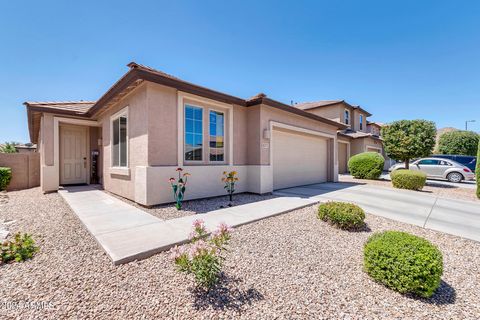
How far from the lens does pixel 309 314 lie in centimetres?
212

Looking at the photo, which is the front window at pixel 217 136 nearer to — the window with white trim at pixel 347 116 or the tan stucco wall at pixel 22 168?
the tan stucco wall at pixel 22 168

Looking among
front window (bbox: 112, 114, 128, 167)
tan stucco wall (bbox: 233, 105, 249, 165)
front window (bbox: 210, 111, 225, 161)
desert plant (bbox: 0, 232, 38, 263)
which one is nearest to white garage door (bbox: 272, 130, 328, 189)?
tan stucco wall (bbox: 233, 105, 249, 165)

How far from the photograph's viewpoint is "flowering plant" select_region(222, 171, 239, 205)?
704 centimetres

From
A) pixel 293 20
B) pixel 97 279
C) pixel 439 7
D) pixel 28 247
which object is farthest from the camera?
pixel 293 20

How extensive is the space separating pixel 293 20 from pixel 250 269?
34.1 ft

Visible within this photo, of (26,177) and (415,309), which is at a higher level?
(26,177)

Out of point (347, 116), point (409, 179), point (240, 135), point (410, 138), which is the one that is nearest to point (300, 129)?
point (240, 135)

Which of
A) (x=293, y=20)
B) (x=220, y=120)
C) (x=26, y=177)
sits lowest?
(x=26, y=177)

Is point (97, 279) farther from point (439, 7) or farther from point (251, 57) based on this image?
point (439, 7)

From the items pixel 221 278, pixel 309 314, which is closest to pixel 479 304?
pixel 309 314

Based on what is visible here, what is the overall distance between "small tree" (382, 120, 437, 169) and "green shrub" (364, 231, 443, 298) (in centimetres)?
1186

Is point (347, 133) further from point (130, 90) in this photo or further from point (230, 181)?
point (130, 90)

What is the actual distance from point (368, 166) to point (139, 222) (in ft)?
45.3

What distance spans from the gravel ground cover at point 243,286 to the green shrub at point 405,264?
0.45ft
